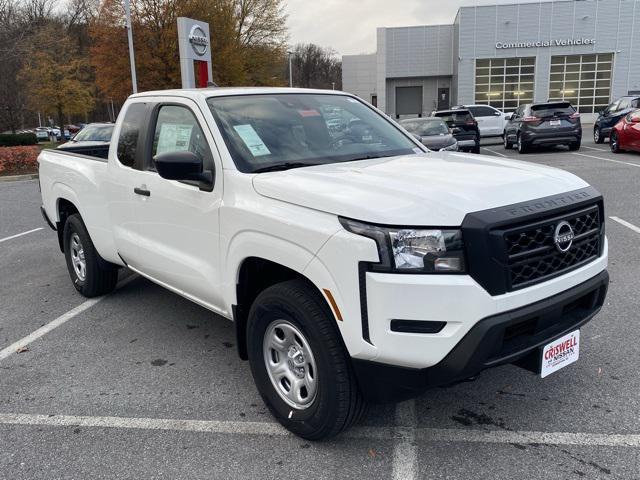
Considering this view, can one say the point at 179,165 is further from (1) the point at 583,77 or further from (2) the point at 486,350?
(1) the point at 583,77

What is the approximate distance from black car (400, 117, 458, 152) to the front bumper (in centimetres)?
1095

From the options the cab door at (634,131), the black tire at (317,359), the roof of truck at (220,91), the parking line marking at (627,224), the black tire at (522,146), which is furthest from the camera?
the black tire at (522,146)

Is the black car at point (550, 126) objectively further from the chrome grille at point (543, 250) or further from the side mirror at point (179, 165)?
the side mirror at point (179, 165)

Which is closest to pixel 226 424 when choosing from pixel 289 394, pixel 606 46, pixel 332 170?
pixel 289 394

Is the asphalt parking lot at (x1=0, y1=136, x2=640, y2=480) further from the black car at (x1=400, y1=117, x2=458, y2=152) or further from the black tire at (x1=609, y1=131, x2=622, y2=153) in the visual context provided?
the black tire at (x1=609, y1=131, x2=622, y2=153)

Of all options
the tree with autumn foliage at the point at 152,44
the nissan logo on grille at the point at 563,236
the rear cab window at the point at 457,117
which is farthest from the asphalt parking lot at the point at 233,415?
the tree with autumn foliage at the point at 152,44

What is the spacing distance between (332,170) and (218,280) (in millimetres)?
976

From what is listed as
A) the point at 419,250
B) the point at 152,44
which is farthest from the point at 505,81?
the point at 419,250

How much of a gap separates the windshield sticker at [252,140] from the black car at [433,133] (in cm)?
1028

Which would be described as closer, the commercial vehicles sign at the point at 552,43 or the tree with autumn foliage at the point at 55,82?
the tree with autumn foliage at the point at 55,82

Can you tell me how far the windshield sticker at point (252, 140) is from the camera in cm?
353

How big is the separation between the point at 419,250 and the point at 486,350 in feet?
1.74

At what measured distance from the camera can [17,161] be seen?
19.3 meters

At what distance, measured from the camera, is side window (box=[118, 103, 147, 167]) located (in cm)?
450
